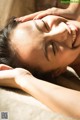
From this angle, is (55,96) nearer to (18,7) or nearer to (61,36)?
(61,36)

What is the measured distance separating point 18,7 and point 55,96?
2.68 feet

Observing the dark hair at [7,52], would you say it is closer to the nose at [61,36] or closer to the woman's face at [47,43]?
the woman's face at [47,43]

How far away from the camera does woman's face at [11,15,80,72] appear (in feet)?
3.23

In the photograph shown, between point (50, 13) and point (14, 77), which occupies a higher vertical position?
point (50, 13)

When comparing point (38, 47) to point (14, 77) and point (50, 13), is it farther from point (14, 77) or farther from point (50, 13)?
point (50, 13)

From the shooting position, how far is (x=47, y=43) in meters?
0.99

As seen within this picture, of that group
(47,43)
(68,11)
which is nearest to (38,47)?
(47,43)

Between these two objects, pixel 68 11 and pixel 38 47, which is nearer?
pixel 38 47

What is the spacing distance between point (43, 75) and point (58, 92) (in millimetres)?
271

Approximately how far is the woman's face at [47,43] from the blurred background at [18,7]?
1.55 ft

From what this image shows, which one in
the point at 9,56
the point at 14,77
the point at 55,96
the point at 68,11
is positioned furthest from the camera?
the point at 68,11

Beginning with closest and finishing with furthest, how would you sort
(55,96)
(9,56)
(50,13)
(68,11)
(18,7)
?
(55,96) → (9,56) → (50,13) → (68,11) → (18,7)

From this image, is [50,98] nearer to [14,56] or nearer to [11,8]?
[14,56]

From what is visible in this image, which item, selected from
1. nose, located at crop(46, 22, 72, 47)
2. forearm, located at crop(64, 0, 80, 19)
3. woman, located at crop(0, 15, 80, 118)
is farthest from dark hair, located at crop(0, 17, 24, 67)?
forearm, located at crop(64, 0, 80, 19)
